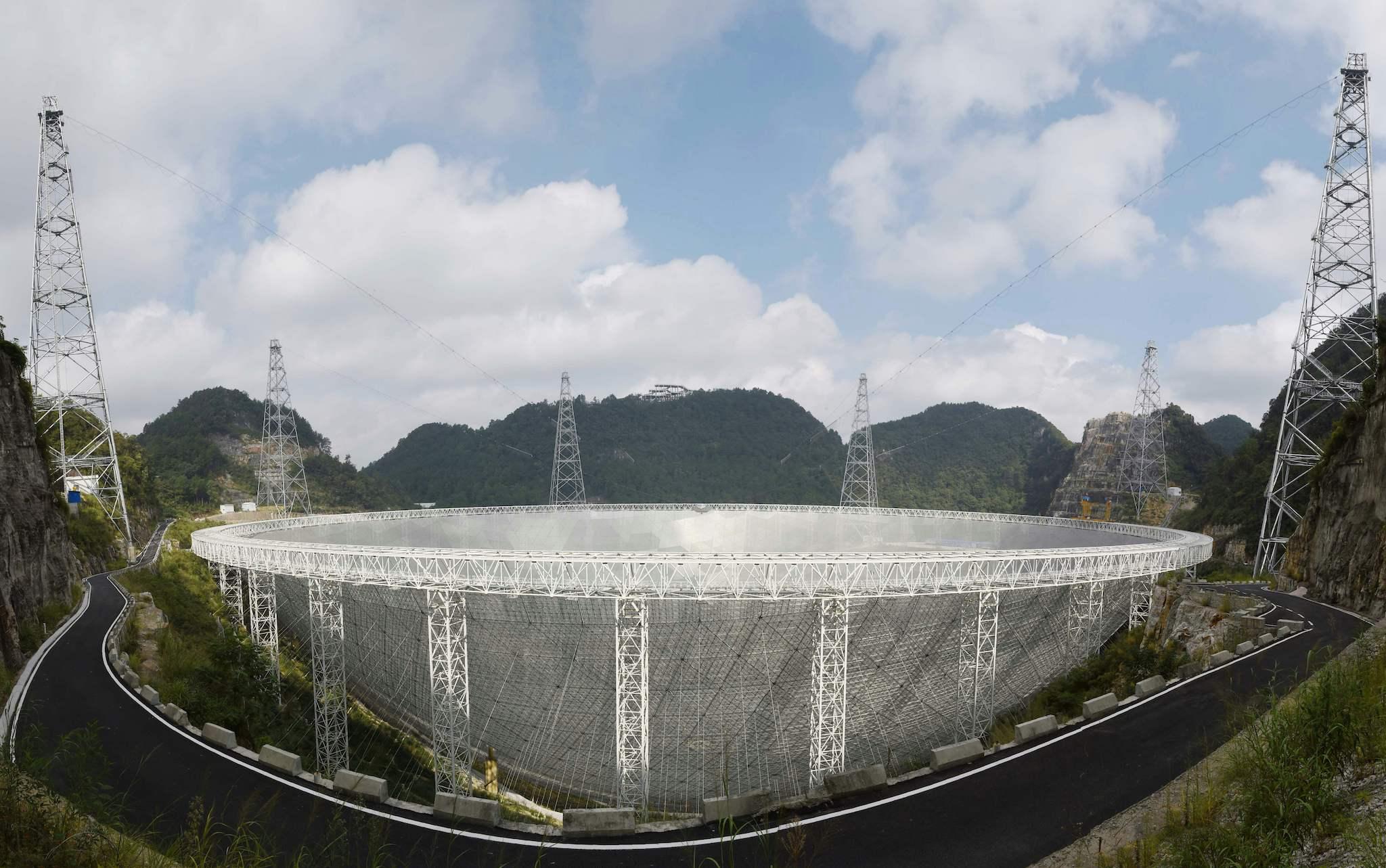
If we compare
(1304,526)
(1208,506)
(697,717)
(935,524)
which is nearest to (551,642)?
(697,717)

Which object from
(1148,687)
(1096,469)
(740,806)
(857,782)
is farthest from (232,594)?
(1096,469)

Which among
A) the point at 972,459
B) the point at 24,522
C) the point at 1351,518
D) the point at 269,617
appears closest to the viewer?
the point at 1351,518

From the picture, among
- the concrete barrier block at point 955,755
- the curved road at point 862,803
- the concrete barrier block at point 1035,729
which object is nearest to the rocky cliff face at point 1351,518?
the curved road at point 862,803

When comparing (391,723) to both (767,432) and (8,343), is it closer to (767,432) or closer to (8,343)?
(8,343)

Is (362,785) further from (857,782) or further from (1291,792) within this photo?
(1291,792)

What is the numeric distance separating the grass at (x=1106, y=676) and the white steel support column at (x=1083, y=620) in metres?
2.67

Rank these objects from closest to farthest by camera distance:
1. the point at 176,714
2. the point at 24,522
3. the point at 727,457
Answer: the point at 176,714, the point at 24,522, the point at 727,457

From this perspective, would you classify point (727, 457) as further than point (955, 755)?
Yes

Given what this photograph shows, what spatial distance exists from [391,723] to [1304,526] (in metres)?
38.4

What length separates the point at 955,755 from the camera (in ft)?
32.9

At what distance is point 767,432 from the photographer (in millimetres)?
107375

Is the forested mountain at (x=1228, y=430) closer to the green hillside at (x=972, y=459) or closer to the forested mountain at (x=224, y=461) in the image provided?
the green hillside at (x=972, y=459)

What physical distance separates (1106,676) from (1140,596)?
33.1 ft

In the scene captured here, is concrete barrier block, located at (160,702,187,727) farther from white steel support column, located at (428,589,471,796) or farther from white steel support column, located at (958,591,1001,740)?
white steel support column, located at (958,591,1001,740)
